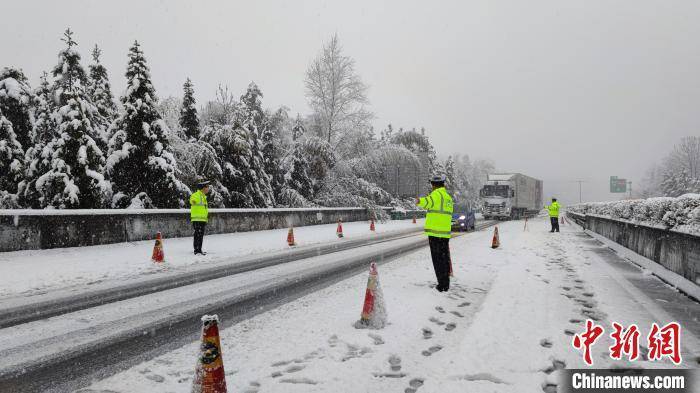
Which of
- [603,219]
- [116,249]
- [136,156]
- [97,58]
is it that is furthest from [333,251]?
[97,58]

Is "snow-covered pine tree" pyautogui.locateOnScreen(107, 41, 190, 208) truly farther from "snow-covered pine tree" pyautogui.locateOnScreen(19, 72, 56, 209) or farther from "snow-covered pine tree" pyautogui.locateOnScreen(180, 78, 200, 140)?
"snow-covered pine tree" pyautogui.locateOnScreen(180, 78, 200, 140)

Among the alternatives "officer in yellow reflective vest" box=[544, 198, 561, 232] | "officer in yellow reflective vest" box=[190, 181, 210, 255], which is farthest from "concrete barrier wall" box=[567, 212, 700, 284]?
"officer in yellow reflective vest" box=[190, 181, 210, 255]

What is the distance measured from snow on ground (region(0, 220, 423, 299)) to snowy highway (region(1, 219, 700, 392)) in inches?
97.4

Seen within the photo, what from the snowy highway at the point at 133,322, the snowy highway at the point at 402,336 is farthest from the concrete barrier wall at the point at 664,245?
the snowy highway at the point at 133,322

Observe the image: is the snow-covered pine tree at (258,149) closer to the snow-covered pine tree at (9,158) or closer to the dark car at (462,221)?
the snow-covered pine tree at (9,158)

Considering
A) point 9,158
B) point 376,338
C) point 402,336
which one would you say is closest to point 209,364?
point 376,338

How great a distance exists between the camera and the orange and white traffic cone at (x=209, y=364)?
292 cm

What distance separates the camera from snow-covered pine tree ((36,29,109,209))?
1980 centimetres

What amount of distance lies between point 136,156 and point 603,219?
77.3 feet

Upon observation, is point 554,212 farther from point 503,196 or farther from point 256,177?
point 256,177

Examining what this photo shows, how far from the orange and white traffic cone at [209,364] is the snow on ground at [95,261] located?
238 inches

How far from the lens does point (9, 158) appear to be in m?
24.1

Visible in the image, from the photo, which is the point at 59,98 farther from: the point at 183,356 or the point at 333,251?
the point at 183,356

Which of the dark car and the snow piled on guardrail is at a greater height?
the snow piled on guardrail
